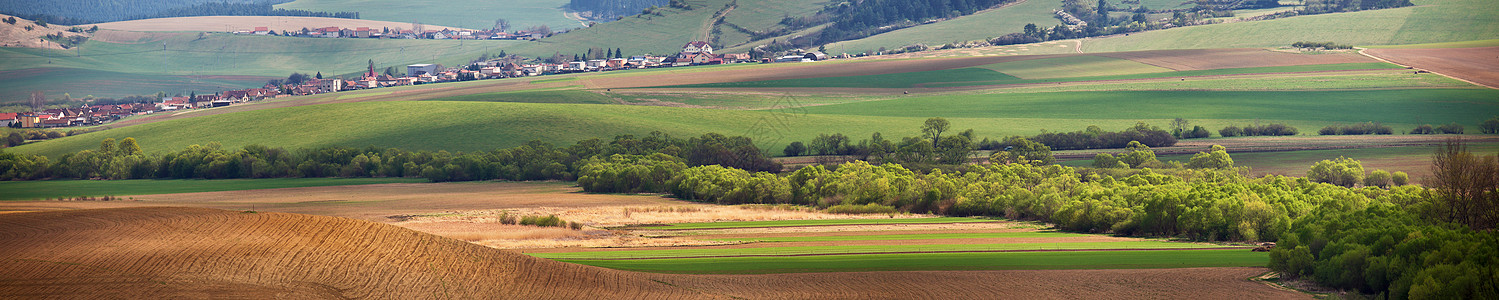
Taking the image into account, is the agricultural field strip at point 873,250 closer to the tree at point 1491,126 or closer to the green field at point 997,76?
the tree at point 1491,126

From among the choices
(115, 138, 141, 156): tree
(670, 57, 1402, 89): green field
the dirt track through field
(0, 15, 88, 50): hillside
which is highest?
(0, 15, 88, 50): hillside

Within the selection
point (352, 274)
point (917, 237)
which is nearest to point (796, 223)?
point (917, 237)

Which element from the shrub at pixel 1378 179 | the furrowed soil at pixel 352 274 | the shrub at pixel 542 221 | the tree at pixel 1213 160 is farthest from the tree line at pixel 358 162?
the furrowed soil at pixel 352 274

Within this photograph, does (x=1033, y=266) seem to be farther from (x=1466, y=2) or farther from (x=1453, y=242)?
(x=1466, y=2)

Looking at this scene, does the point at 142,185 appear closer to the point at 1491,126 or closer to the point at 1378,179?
the point at 1378,179

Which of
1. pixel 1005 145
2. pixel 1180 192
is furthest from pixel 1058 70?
pixel 1180 192

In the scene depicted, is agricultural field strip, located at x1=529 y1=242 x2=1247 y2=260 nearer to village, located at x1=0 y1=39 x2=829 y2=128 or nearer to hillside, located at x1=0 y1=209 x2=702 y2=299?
hillside, located at x1=0 y1=209 x2=702 y2=299

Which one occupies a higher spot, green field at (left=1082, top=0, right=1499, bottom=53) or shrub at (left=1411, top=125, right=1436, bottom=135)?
green field at (left=1082, top=0, right=1499, bottom=53)

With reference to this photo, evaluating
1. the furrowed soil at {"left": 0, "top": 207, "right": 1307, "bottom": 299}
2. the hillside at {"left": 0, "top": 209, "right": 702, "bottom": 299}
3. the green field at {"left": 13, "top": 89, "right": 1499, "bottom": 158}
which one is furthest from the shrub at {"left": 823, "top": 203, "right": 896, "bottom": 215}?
the green field at {"left": 13, "top": 89, "right": 1499, "bottom": 158}
